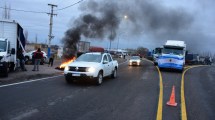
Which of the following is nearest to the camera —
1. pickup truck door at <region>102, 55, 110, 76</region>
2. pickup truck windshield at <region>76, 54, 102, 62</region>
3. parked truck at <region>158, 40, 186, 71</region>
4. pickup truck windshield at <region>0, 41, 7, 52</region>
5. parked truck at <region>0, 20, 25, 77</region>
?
pickup truck windshield at <region>76, 54, 102, 62</region>

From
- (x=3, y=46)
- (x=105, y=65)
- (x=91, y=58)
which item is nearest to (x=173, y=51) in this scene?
(x=105, y=65)

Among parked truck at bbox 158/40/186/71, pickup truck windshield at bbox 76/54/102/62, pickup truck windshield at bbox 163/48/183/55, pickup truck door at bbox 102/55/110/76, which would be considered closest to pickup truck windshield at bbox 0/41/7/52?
pickup truck windshield at bbox 76/54/102/62

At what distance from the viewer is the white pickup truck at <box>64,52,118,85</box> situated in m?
13.2

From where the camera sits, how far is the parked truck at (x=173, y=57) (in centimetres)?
2531

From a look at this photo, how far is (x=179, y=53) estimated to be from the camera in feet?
85.5

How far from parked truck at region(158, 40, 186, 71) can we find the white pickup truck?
37.8 feet

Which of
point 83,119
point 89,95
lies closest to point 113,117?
point 83,119

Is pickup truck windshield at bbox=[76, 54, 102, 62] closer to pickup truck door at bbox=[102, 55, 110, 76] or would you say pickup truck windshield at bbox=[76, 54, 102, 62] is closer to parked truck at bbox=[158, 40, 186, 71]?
pickup truck door at bbox=[102, 55, 110, 76]

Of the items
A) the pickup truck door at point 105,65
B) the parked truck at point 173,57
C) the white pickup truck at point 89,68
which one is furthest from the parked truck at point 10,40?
the parked truck at point 173,57

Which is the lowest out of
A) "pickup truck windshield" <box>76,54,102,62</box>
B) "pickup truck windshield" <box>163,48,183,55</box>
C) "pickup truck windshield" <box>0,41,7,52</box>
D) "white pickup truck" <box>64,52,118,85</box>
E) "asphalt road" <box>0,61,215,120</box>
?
"asphalt road" <box>0,61,215,120</box>

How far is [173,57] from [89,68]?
45.8 ft

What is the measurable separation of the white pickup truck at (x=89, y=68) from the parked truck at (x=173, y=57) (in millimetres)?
11530

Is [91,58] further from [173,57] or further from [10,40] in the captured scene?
[173,57]

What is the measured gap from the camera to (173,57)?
25.6 m
